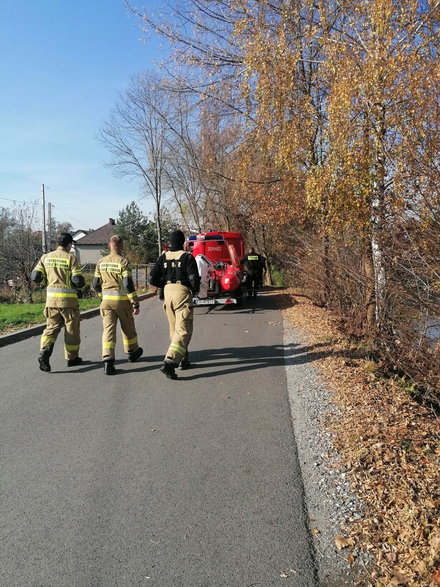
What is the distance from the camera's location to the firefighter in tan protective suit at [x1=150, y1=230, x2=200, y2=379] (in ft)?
20.6

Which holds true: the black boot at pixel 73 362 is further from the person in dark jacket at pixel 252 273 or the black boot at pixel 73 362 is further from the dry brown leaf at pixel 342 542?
the person in dark jacket at pixel 252 273

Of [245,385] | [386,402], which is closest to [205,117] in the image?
[245,385]

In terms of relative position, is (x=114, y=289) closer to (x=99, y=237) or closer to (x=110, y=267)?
(x=110, y=267)

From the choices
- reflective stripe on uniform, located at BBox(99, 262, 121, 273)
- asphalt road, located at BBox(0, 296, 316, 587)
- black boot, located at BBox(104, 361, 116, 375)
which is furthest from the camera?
reflective stripe on uniform, located at BBox(99, 262, 121, 273)

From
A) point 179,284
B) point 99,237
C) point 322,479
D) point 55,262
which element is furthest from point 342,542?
point 99,237

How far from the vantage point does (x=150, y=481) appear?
11.4 feet

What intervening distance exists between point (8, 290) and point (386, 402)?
2026 centimetres

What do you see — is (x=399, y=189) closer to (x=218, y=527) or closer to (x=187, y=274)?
(x=187, y=274)

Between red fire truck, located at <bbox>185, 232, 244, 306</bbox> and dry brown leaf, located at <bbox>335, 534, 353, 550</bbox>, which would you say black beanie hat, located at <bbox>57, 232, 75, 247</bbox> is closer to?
dry brown leaf, located at <bbox>335, 534, 353, 550</bbox>

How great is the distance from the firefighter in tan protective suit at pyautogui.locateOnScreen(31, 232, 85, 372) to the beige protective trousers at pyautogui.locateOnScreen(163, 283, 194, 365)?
132cm

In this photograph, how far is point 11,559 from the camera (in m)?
2.63

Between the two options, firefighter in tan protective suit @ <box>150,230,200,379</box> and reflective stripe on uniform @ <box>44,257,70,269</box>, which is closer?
firefighter in tan protective suit @ <box>150,230,200,379</box>

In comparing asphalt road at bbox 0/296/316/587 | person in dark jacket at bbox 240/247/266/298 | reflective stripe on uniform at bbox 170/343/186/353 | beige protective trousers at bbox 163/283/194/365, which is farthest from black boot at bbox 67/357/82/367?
person in dark jacket at bbox 240/247/266/298

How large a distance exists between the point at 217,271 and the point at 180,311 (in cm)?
761
